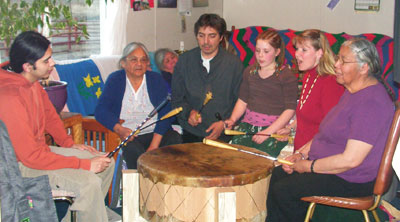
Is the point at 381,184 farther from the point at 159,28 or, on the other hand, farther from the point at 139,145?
the point at 159,28

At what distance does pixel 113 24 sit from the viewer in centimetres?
432

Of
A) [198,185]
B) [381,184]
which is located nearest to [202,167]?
[198,185]

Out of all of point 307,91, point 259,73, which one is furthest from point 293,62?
point 307,91

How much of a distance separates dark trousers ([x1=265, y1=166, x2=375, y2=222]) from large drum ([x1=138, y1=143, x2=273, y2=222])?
0.14 meters

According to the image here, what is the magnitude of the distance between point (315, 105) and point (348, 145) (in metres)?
0.50

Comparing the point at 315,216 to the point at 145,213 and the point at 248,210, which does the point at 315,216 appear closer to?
the point at 248,210

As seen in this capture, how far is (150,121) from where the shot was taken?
9.56 feet

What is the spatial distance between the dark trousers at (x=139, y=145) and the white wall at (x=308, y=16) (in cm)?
303

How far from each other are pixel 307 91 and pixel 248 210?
2.64ft

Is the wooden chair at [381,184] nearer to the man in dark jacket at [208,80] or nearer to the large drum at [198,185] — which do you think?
the large drum at [198,185]

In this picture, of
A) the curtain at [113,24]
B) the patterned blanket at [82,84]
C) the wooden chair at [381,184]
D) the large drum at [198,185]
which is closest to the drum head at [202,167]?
the large drum at [198,185]

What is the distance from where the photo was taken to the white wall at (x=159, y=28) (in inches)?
181

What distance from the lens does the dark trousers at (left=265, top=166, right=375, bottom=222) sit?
2.00 metres

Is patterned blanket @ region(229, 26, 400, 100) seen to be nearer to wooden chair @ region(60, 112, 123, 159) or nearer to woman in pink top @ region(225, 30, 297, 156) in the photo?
woman in pink top @ region(225, 30, 297, 156)
